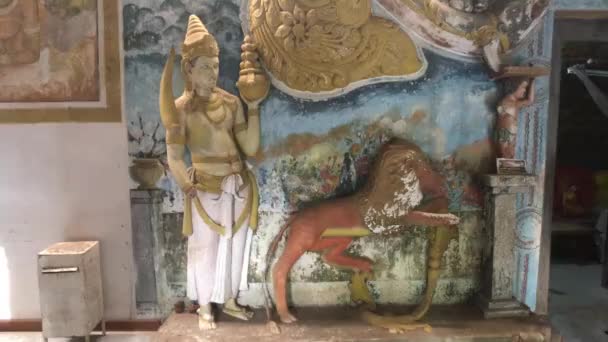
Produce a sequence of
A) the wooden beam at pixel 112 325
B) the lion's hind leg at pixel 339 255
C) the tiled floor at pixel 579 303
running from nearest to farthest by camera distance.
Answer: the lion's hind leg at pixel 339 255 < the wooden beam at pixel 112 325 < the tiled floor at pixel 579 303

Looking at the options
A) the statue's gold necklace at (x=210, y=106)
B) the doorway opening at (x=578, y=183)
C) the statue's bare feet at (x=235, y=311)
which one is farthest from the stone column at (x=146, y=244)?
the doorway opening at (x=578, y=183)

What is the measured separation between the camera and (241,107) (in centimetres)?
298

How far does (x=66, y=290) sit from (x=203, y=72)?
173cm

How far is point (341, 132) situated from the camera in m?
3.20

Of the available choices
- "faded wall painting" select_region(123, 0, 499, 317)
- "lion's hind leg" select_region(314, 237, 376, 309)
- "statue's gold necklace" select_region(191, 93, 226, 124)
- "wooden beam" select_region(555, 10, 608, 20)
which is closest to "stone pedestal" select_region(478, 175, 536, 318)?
"faded wall painting" select_region(123, 0, 499, 317)

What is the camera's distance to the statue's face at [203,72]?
275 centimetres

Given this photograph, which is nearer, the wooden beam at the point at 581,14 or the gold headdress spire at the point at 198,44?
the gold headdress spire at the point at 198,44

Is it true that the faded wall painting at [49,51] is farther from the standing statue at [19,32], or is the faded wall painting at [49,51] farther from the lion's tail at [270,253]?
the lion's tail at [270,253]

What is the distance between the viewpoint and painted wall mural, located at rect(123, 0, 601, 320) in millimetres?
3121

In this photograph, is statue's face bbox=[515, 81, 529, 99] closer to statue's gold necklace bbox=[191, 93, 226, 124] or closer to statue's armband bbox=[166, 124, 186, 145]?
statue's gold necklace bbox=[191, 93, 226, 124]

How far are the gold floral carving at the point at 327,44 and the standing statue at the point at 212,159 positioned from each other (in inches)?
6.5

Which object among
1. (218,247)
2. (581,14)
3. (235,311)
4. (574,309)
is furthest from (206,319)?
(581,14)

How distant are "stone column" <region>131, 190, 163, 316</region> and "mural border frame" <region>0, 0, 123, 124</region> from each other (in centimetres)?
60

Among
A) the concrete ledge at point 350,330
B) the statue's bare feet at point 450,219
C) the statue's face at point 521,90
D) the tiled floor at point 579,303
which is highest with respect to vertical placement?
the statue's face at point 521,90
